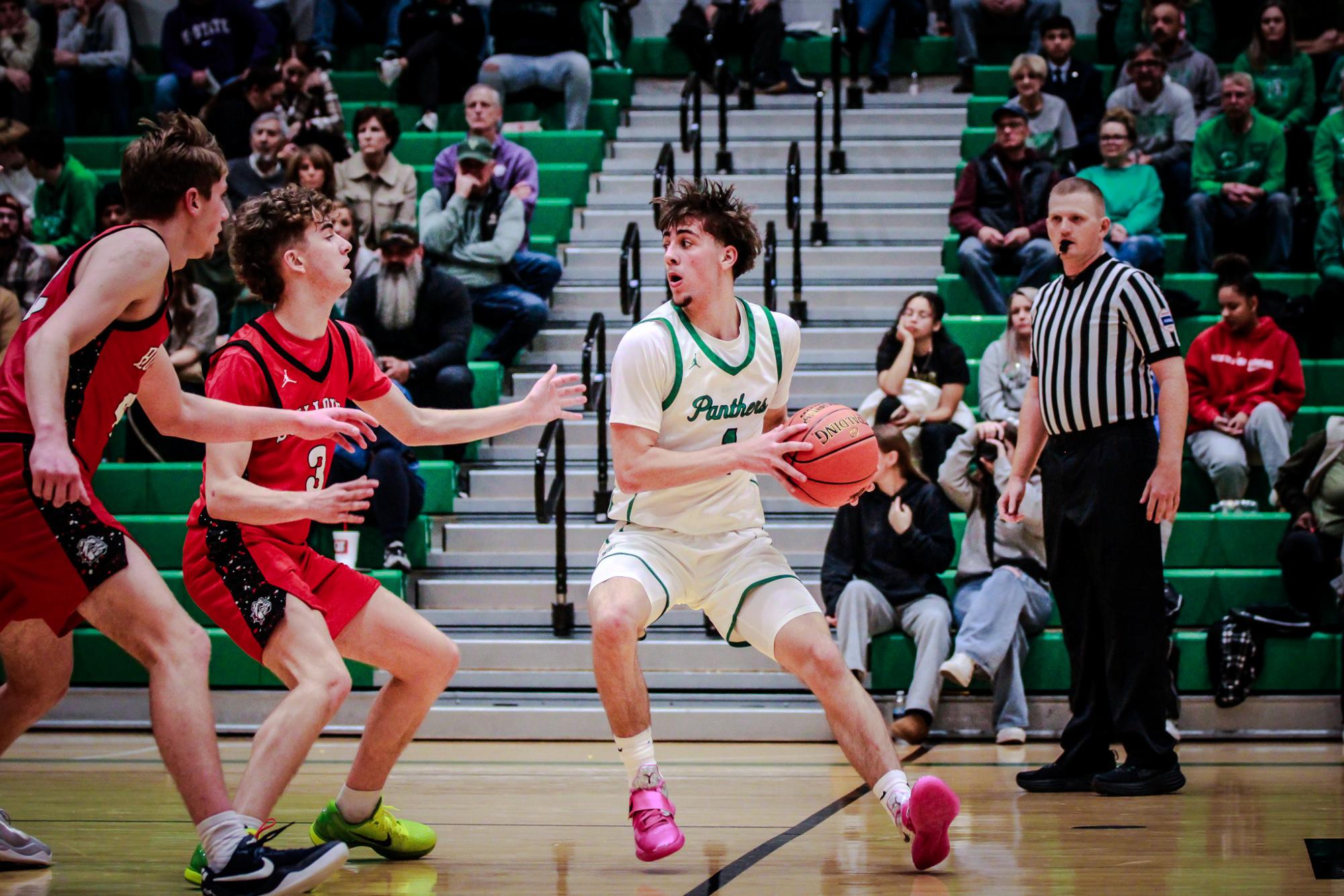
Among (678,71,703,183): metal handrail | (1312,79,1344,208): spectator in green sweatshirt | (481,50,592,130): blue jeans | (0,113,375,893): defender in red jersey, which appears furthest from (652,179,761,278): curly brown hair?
(481,50,592,130): blue jeans

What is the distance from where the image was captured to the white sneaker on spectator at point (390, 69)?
9.96 metres

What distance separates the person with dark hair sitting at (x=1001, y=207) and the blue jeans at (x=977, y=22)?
6.84 feet

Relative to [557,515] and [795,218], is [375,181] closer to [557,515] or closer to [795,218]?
[795,218]

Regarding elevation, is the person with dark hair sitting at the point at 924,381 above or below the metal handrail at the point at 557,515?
above

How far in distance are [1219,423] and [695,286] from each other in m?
4.16

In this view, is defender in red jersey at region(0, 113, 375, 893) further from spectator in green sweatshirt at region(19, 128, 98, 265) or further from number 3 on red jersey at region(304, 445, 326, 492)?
spectator in green sweatshirt at region(19, 128, 98, 265)

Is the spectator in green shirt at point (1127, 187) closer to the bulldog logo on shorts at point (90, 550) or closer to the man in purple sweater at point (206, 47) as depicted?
the man in purple sweater at point (206, 47)

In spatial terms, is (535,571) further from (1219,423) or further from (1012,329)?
(1219,423)

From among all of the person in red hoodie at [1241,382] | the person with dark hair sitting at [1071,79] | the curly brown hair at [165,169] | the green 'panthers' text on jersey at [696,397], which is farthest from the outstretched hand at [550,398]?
the person with dark hair sitting at [1071,79]

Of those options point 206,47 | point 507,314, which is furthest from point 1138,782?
point 206,47

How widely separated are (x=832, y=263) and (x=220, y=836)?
255 inches

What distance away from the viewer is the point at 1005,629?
6129mm

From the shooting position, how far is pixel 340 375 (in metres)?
3.80

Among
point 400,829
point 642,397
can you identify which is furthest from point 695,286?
point 400,829
